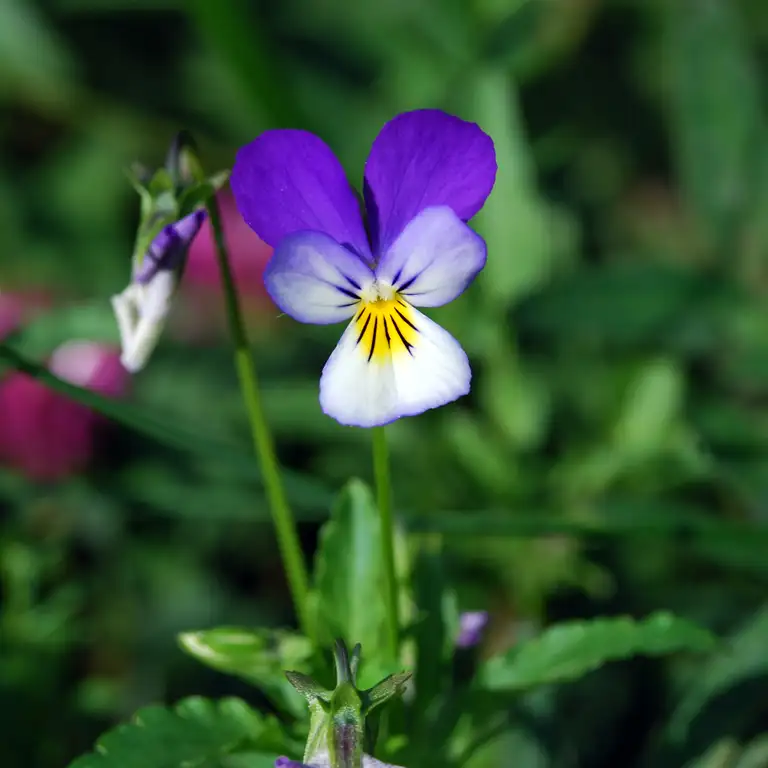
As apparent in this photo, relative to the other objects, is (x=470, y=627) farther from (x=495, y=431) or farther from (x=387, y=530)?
(x=495, y=431)

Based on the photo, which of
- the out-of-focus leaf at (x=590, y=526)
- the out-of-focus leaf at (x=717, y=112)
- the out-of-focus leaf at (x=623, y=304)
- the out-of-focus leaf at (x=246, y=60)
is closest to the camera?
the out-of-focus leaf at (x=590, y=526)

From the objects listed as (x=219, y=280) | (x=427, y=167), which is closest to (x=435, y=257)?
(x=427, y=167)

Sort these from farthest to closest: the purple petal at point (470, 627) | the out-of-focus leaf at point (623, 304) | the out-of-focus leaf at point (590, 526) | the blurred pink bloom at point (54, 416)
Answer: the out-of-focus leaf at point (623, 304), the blurred pink bloom at point (54, 416), the out-of-focus leaf at point (590, 526), the purple petal at point (470, 627)

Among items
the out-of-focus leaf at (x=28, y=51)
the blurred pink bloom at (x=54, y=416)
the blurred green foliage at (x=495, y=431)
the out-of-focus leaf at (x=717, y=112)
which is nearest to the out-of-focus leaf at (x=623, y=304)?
the blurred green foliage at (x=495, y=431)

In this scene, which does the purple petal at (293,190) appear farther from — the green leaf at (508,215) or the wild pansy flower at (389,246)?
the green leaf at (508,215)

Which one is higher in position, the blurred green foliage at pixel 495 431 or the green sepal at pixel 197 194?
the blurred green foliage at pixel 495 431

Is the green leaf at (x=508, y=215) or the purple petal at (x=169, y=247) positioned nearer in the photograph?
the purple petal at (x=169, y=247)

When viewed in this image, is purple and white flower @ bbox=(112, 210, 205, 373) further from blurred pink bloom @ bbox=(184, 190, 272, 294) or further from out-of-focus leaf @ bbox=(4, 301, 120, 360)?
blurred pink bloom @ bbox=(184, 190, 272, 294)

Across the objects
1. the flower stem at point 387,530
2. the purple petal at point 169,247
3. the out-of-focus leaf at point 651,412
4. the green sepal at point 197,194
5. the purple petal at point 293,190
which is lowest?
the flower stem at point 387,530
